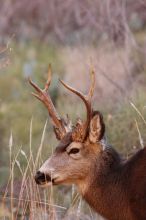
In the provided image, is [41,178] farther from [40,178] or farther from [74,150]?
[74,150]

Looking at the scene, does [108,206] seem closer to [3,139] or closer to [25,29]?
[3,139]

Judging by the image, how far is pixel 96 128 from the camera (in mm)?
8852

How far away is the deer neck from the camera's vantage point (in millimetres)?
8820

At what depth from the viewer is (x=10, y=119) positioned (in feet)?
53.8

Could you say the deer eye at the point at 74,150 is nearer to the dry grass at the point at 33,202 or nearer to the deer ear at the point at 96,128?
the deer ear at the point at 96,128

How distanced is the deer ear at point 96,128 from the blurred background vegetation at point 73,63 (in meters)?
0.90

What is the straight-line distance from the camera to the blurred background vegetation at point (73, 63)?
41.8 ft

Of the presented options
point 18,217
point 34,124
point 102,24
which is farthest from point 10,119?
point 18,217

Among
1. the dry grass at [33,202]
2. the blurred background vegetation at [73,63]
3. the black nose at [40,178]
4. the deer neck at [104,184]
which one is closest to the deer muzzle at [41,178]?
the black nose at [40,178]

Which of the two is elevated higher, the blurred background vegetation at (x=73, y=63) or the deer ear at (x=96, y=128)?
the blurred background vegetation at (x=73, y=63)

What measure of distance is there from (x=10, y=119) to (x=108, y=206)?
7686mm

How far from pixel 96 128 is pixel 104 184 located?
0.44m

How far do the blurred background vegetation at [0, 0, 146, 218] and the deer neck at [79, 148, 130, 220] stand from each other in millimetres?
931

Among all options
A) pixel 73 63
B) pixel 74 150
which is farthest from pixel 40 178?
pixel 73 63
